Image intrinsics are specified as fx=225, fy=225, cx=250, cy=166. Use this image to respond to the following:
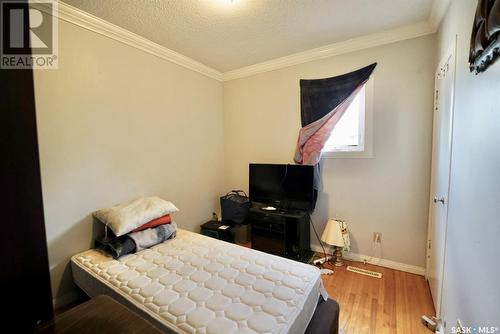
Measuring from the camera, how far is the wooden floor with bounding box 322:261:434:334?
1688 millimetres

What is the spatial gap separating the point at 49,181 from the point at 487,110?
275 cm

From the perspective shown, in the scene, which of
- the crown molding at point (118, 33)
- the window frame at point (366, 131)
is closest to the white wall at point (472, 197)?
the window frame at point (366, 131)

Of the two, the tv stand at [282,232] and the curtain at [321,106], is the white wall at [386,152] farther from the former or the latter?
the tv stand at [282,232]

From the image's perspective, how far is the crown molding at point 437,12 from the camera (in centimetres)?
173

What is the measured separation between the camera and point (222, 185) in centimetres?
356

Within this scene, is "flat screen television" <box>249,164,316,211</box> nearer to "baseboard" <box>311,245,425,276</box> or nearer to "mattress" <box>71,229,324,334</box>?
"baseboard" <box>311,245,425,276</box>

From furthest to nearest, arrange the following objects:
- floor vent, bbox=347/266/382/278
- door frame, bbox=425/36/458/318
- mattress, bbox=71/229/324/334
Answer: floor vent, bbox=347/266/382/278 → door frame, bbox=425/36/458/318 → mattress, bbox=71/229/324/334

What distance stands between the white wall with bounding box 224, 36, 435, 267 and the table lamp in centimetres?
14

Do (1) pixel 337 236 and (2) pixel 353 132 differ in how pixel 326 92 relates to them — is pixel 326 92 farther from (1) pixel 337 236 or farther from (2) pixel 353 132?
(1) pixel 337 236

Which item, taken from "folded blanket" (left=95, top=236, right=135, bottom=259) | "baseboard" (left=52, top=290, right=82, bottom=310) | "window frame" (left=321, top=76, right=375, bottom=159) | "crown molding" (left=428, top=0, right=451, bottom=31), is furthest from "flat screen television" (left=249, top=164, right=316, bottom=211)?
"baseboard" (left=52, top=290, right=82, bottom=310)

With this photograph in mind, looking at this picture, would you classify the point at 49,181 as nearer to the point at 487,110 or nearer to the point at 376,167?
the point at 487,110

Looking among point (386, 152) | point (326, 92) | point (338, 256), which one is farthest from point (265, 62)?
point (338, 256)

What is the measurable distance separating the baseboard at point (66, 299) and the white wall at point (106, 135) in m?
0.03

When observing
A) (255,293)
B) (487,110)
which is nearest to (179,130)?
(255,293)
